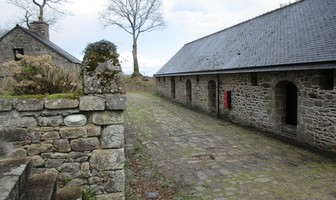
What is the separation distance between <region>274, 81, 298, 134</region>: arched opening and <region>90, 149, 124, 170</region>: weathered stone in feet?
23.0

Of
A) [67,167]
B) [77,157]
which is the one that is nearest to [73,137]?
[77,157]

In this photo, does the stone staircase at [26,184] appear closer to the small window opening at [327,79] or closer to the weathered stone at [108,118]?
the weathered stone at [108,118]

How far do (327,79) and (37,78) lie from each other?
7.21 m

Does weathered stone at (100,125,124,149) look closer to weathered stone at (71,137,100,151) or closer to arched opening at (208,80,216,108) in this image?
weathered stone at (71,137,100,151)

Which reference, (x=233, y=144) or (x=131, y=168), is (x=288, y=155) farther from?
(x=131, y=168)

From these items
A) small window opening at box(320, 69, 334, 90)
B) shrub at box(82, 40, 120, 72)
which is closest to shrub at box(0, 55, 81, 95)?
shrub at box(82, 40, 120, 72)

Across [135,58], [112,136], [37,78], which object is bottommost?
[112,136]

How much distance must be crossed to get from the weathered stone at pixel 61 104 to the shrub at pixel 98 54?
0.50 m

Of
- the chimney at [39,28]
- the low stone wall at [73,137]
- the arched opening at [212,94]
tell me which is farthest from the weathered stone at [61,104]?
the chimney at [39,28]

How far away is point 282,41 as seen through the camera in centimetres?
977

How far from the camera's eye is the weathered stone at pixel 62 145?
3.52m

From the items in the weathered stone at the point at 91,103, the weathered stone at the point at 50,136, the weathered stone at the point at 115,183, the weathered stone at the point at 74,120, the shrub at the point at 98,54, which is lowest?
the weathered stone at the point at 115,183

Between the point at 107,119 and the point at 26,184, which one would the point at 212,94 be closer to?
the point at 107,119

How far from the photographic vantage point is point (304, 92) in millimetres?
7891
